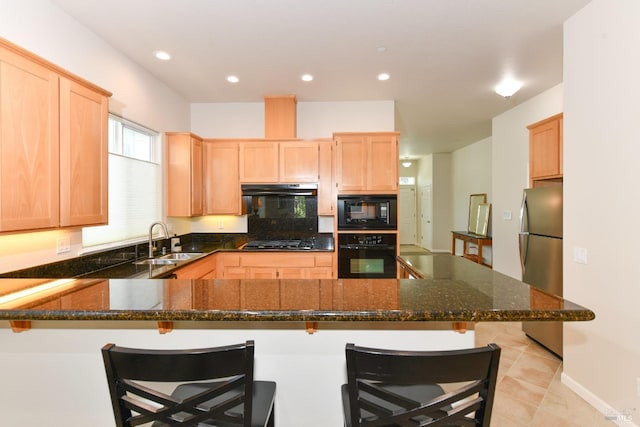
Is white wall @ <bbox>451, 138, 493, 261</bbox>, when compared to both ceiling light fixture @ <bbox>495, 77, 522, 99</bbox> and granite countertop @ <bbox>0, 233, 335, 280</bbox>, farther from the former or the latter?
granite countertop @ <bbox>0, 233, 335, 280</bbox>

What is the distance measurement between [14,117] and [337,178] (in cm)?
285

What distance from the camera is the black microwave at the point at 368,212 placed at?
3.72 meters

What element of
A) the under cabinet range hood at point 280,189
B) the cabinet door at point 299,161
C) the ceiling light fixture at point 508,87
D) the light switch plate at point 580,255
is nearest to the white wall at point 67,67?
the under cabinet range hood at point 280,189

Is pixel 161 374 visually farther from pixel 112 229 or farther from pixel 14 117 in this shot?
pixel 112 229

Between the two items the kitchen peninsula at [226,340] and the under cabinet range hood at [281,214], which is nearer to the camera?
the kitchen peninsula at [226,340]

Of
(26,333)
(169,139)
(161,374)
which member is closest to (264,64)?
(169,139)

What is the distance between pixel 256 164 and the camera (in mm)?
3906

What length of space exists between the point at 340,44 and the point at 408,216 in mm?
7808

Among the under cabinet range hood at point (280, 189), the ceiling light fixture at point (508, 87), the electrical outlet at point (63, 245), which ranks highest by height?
the ceiling light fixture at point (508, 87)

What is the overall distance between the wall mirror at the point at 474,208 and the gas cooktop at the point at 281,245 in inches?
175

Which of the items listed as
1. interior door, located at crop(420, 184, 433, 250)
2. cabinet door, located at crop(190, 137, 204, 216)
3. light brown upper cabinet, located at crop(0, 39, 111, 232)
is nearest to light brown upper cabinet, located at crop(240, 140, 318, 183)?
cabinet door, located at crop(190, 137, 204, 216)

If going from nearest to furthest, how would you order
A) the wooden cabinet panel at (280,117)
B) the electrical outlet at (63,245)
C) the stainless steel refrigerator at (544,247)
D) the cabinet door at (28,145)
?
the cabinet door at (28,145) < the electrical outlet at (63,245) < the stainless steel refrigerator at (544,247) < the wooden cabinet panel at (280,117)

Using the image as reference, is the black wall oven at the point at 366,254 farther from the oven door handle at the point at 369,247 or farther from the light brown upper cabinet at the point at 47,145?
the light brown upper cabinet at the point at 47,145

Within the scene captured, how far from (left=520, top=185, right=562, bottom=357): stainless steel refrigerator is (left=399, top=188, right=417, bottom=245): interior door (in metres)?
6.73
